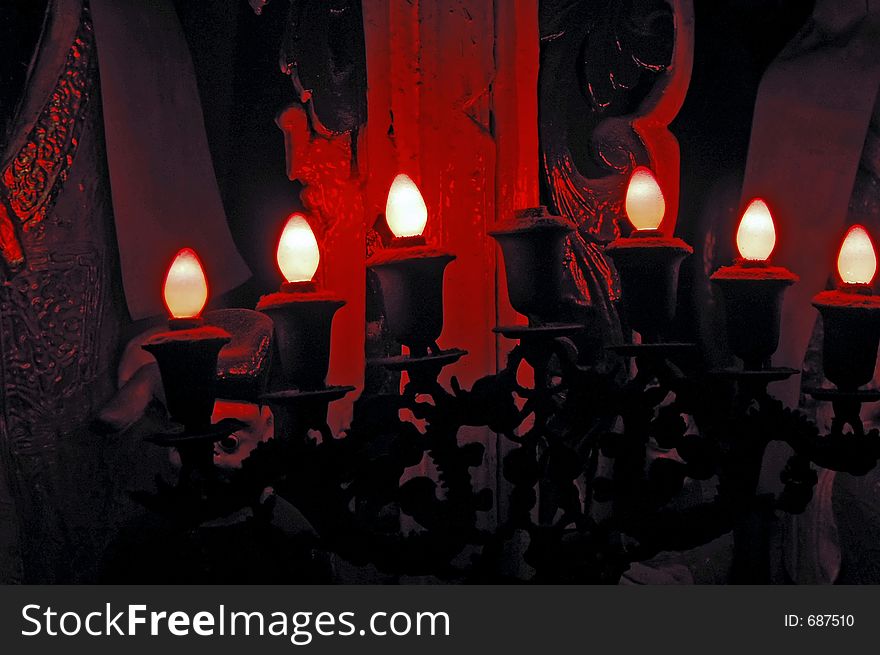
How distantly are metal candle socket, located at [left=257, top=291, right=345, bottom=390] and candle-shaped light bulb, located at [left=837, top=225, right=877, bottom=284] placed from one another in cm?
50

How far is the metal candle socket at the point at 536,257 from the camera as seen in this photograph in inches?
28.7

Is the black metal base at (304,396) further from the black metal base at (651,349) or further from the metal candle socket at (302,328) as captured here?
the black metal base at (651,349)

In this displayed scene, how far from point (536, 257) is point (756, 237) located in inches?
8.2

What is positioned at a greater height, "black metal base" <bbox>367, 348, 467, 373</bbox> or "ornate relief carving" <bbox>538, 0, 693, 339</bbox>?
"ornate relief carving" <bbox>538, 0, 693, 339</bbox>

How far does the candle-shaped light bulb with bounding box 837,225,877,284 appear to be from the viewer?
0.74 meters

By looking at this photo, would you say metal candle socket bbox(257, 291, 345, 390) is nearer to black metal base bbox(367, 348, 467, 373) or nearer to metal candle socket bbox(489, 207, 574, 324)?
black metal base bbox(367, 348, 467, 373)

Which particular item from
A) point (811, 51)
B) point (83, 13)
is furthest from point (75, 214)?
point (811, 51)

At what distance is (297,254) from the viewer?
71 centimetres

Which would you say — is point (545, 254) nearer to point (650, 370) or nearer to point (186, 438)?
point (650, 370)

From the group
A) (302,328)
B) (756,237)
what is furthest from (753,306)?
(302,328)

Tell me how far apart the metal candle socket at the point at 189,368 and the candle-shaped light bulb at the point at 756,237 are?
1.62 ft

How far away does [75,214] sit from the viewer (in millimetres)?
1062

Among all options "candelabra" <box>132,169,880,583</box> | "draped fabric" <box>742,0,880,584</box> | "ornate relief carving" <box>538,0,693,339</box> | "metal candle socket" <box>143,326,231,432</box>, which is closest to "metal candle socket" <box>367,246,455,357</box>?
"candelabra" <box>132,169,880,583</box>

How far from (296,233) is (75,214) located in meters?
0.51
